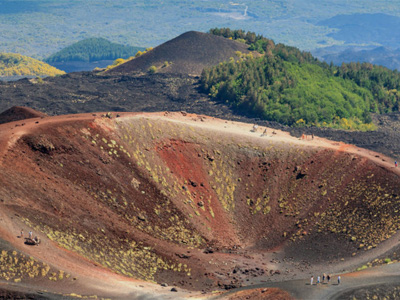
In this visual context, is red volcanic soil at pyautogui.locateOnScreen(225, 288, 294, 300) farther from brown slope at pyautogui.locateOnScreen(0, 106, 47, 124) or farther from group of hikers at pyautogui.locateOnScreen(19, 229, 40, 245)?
brown slope at pyautogui.locateOnScreen(0, 106, 47, 124)

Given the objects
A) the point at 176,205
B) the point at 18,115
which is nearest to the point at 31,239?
the point at 176,205

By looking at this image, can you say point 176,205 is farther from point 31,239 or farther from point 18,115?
point 18,115

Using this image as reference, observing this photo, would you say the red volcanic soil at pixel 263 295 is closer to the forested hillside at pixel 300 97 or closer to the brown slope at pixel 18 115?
the brown slope at pixel 18 115

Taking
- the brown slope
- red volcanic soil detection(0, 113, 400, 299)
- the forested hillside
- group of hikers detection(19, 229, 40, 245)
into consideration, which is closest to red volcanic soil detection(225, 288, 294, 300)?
red volcanic soil detection(0, 113, 400, 299)

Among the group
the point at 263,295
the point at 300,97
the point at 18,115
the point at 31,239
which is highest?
the point at 31,239

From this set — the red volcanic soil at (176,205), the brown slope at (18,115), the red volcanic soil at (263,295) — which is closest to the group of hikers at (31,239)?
the red volcanic soil at (176,205)

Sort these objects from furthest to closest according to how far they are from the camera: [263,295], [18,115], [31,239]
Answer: [18,115] → [31,239] → [263,295]

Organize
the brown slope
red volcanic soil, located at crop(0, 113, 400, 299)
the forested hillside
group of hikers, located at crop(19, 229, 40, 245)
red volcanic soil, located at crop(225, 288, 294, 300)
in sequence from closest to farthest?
red volcanic soil, located at crop(225, 288, 294, 300) < group of hikers, located at crop(19, 229, 40, 245) < red volcanic soil, located at crop(0, 113, 400, 299) < the brown slope < the forested hillside

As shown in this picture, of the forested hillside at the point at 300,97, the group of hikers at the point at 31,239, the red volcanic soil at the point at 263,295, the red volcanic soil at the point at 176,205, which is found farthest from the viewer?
the forested hillside at the point at 300,97
